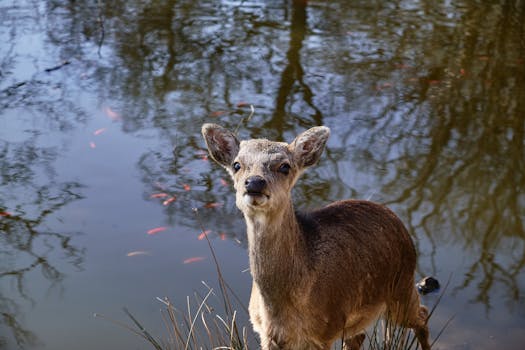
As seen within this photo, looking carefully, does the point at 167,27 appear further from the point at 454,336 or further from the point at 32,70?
the point at 454,336

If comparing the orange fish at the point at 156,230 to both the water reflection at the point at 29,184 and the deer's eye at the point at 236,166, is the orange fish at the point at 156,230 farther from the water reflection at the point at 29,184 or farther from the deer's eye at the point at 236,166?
the deer's eye at the point at 236,166

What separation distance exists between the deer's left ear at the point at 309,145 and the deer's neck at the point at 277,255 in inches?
13.0

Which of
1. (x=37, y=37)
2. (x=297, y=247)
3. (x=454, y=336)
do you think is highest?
(x=297, y=247)

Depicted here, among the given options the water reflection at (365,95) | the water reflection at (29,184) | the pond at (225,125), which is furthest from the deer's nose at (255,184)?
the water reflection at (365,95)

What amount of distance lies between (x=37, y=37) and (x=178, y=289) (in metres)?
6.23

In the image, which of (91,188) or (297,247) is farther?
(91,188)

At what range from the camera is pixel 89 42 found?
10.9 meters

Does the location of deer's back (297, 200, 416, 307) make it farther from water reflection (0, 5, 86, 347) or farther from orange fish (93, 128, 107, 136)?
orange fish (93, 128, 107, 136)

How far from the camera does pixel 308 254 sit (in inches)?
175

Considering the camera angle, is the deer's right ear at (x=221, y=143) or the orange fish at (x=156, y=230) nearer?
the deer's right ear at (x=221, y=143)

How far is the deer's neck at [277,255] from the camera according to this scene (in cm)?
415

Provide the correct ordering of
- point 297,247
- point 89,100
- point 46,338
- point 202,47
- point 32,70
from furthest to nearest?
point 202,47
point 32,70
point 89,100
point 46,338
point 297,247

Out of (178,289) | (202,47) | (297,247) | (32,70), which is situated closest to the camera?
(297,247)

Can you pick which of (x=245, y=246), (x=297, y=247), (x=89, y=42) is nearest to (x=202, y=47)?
(x=89, y=42)
